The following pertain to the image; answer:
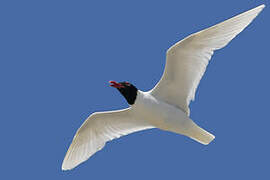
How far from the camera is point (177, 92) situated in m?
11.6

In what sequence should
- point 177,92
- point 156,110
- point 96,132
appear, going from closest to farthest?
point 156,110, point 177,92, point 96,132

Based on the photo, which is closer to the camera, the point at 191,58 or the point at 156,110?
the point at 191,58

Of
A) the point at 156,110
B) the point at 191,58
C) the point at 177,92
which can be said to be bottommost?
the point at 156,110

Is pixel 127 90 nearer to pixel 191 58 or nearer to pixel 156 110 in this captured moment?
pixel 156 110

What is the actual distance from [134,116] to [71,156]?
4.86 feet

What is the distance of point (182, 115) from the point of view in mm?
11492

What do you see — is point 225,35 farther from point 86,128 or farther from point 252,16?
point 86,128

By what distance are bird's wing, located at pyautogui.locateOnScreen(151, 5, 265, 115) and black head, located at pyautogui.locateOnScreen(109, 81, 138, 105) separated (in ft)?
1.27

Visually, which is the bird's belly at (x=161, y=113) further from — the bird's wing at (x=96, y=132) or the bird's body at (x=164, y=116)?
the bird's wing at (x=96, y=132)

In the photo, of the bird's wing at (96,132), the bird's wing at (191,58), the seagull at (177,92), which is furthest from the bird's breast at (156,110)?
the bird's wing at (96,132)

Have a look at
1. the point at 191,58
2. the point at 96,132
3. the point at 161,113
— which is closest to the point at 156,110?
the point at 161,113

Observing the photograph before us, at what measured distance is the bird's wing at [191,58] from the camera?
11.0 meters

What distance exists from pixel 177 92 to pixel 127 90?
883 mm

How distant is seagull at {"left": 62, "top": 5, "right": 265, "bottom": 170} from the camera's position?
11.1 meters
